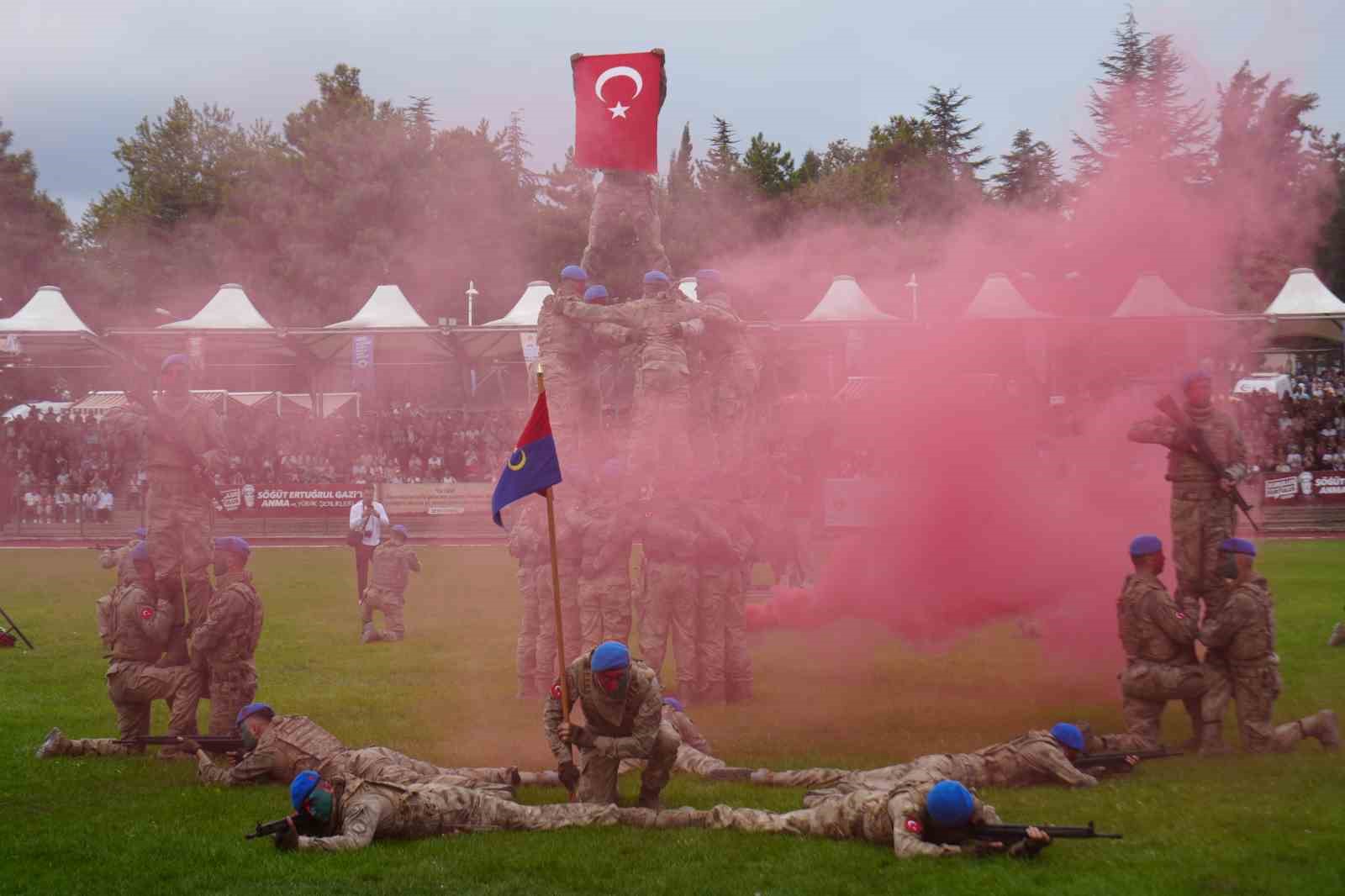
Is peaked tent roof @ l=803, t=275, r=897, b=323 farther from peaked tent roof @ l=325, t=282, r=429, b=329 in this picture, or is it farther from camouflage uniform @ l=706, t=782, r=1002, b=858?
camouflage uniform @ l=706, t=782, r=1002, b=858

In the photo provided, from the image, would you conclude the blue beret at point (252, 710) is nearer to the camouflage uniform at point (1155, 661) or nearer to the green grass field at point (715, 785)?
the green grass field at point (715, 785)

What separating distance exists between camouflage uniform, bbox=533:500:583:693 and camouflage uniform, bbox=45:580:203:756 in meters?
4.81

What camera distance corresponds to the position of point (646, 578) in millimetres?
17906

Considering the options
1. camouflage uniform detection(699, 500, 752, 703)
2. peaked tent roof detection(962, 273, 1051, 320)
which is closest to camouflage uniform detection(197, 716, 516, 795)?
camouflage uniform detection(699, 500, 752, 703)

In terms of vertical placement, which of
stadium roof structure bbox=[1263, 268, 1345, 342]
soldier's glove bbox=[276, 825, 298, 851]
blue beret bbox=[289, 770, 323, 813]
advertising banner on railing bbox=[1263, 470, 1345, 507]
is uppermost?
stadium roof structure bbox=[1263, 268, 1345, 342]

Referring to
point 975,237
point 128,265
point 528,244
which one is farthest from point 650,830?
point 128,265

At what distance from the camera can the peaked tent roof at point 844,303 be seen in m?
32.8

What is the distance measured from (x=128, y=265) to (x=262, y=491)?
1037 inches

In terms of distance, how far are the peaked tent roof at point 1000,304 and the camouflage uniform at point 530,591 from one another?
992 cm

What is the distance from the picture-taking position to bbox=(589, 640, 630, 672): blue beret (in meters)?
11.5

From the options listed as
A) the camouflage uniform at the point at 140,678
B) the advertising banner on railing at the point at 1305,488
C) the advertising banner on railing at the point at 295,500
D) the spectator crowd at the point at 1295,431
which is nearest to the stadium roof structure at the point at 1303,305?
the spectator crowd at the point at 1295,431

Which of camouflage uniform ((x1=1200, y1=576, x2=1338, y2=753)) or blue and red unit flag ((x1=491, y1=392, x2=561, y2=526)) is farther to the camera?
camouflage uniform ((x1=1200, y1=576, x2=1338, y2=753))

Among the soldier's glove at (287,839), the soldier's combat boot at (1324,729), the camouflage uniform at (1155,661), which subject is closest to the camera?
the soldier's glove at (287,839)

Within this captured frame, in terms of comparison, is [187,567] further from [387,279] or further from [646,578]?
[387,279]
